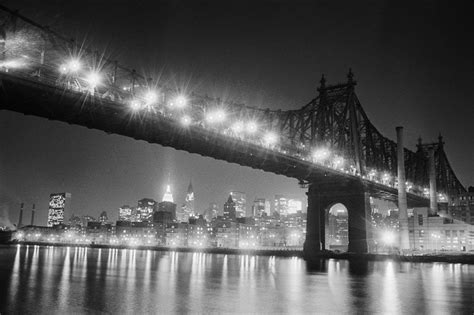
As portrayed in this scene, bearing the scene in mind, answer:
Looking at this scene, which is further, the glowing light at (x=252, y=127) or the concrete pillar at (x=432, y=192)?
the concrete pillar at (x=432, y=192)

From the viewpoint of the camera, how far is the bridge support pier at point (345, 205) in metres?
69.8

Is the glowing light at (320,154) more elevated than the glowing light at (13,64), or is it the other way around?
the glowing light at (13,64)

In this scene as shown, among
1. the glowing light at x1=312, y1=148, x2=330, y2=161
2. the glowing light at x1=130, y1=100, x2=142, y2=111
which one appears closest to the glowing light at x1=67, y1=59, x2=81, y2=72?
the glowing light at x1=130, y1=100, x2=142, y2=111

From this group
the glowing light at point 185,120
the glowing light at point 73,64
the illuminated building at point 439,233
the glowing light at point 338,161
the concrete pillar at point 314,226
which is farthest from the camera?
the illuminated building at point 439,233

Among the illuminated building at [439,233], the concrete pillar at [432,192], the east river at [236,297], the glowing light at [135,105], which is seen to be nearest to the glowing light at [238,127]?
the glowing light at [135,105]

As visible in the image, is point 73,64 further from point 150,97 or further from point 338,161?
point 338,161

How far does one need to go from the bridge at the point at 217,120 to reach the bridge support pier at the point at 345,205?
168 millimetres

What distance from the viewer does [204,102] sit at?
5744 cm

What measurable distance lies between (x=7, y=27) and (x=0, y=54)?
8.27 ft

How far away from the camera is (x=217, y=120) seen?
185ft

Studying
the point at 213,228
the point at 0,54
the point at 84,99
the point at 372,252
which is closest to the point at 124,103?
the point at 84,99

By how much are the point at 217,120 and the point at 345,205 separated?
28.8 metres

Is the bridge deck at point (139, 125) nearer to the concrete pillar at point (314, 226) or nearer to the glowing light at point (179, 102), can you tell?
the glowing light at point (179, 102)

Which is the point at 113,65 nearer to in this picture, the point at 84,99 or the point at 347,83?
the point at 84,99
